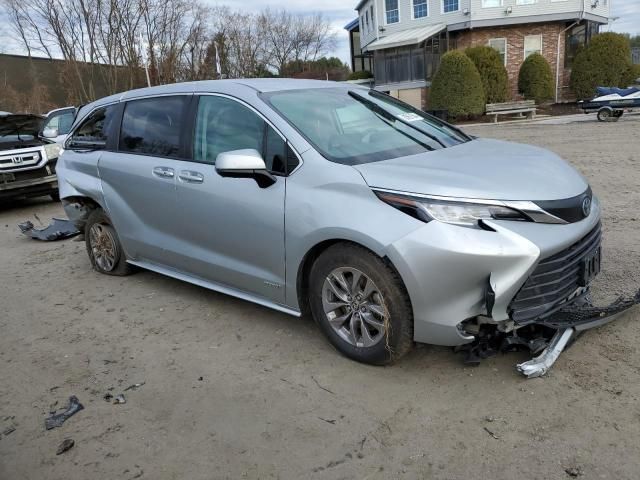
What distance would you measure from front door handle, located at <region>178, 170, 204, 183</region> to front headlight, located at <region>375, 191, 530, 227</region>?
1.77 meters

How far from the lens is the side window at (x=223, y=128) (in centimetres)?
377

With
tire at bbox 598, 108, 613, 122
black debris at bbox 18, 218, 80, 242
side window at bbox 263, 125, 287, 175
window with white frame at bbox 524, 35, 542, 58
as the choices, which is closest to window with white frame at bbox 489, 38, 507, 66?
window with white frame at bbox 524, 35, 542, 58

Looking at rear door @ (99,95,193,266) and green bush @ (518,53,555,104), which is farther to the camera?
green bush @ (518,53,555,104)

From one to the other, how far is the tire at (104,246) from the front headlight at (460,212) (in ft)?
11.2

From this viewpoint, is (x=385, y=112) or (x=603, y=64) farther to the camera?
(x=603, y=64)

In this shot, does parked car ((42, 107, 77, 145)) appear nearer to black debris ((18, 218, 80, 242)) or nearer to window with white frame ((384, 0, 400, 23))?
black debris ((18, 218, 80, 242))

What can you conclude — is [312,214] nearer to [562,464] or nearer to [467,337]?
[467,337]

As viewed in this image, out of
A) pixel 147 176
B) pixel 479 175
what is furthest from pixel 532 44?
pixel 479 175

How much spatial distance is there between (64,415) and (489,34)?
2793cm

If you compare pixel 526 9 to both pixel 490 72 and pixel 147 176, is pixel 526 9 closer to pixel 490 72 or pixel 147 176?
pixel 490 72

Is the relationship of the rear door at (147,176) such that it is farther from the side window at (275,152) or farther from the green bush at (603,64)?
the green bush at (603,64)

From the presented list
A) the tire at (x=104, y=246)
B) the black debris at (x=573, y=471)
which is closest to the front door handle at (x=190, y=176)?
the tire at (x=104, y=246)

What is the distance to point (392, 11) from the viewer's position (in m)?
30.1

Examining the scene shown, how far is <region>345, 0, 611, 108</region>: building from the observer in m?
26.2
